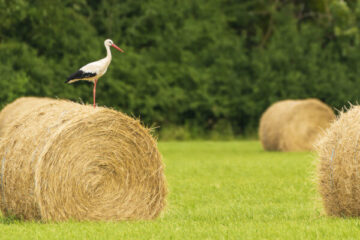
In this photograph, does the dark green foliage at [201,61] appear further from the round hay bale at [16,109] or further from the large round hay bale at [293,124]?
the round hay bale at [16,109]

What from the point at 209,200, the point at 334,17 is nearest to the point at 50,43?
the point at 334,17

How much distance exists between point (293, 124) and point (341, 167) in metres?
13.0

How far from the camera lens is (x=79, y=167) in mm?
8148

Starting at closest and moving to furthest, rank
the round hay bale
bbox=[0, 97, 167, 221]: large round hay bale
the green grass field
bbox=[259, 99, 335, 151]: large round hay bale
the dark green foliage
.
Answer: the green grass field → bbox=[0, 97, 167, 221]: large round hay bale → the round hay bale → bbox=[259, 99, 335, 151]: large round hay bale → the dark green foliage

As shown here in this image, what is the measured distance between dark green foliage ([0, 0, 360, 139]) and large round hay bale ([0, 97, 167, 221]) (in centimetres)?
1884

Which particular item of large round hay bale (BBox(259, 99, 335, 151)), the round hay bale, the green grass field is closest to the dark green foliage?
large round hay bale (BBox(259, 99, 335, 151))

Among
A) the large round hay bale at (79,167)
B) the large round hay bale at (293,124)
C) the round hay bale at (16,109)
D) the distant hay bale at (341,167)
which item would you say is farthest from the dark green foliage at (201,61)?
the distant hay bale at (341,167)

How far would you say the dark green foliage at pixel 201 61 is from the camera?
28094mm

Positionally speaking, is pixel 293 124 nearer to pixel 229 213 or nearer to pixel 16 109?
pixel 16 109

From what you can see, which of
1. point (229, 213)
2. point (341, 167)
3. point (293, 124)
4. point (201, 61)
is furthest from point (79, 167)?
point (201, 61)

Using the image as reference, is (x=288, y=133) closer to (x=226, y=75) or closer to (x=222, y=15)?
(x=226, y=75)

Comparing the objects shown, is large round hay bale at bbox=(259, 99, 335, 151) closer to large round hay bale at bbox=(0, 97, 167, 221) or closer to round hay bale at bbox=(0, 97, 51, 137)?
round hay bale at bbox=(0, 97, 51, 137)

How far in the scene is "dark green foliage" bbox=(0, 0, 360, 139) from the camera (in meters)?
28.1

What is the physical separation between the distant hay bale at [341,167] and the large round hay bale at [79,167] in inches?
78.0
